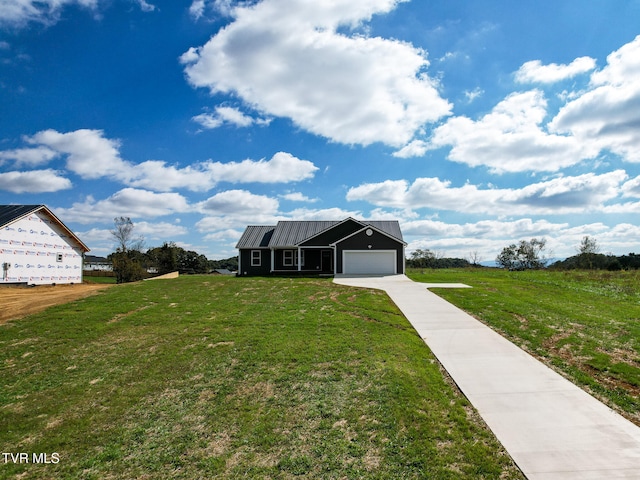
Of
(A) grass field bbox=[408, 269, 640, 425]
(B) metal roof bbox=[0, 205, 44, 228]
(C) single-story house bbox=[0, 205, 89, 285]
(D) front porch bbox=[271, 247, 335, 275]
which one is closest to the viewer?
(A) grass field bbox=[408, 269, 640, 425]

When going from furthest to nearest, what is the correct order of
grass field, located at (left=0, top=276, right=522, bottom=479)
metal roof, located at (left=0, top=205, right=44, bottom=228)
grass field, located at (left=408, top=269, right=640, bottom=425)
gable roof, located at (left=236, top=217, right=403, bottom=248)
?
1. gable roof, located at (left=236, top=217, right=403, bottom=248)
2. metal roof, located at (left=0, top=205, right=44, bottom=228)
3. grass field, located at (left=408, top=269, right=640, bottom=425)
4. grass field, located at (left=0, top=276, right=522, bottom=479)

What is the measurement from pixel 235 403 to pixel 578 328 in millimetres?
9990

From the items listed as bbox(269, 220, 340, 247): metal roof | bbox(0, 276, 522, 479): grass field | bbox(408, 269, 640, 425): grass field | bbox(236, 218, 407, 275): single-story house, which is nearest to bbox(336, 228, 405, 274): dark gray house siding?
bbox(236, 218, 407, 275): single-story house

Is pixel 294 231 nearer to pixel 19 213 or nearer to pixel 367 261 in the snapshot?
pixel 367 261

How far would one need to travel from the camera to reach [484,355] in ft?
28.8

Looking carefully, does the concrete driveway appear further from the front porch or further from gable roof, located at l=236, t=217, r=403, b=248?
gable roof, located at l=236, t=217, r=403, b=248

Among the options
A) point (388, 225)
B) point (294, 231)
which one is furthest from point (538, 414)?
point (388, 225)

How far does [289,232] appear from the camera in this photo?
33.5 m

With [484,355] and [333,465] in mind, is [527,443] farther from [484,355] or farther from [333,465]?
[484,355]

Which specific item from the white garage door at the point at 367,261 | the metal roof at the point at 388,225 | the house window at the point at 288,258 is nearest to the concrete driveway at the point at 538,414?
the white garage door at the point at 367,261

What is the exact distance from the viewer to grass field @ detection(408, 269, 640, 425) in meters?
7.25

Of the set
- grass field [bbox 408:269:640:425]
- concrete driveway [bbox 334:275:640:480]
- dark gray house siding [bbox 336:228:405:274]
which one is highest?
dark gray house siding [bbox 336:228:405:274]

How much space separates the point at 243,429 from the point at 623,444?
5492 millimetres

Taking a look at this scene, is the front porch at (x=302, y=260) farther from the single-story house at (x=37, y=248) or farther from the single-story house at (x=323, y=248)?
the single-story house at (x=37, y=248)
